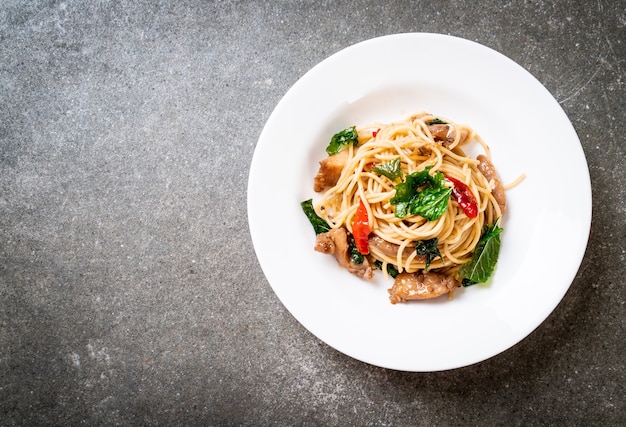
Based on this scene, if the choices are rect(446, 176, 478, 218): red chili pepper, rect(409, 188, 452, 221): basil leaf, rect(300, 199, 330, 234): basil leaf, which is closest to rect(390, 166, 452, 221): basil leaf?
rect(409, 188, 452, 221): basil leaf

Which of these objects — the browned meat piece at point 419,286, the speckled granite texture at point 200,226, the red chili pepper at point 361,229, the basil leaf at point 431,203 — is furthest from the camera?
the speckled granite texture at point 200,226

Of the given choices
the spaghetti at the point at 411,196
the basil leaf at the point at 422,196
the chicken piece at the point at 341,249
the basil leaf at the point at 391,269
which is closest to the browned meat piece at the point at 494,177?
the spaghetti at the point at 411,196

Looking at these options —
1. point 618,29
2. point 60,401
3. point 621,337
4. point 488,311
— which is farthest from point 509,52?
point 60,401

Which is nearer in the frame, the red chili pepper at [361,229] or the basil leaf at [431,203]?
the basil leaf at [431,203]

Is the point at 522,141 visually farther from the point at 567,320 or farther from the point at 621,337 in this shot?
the point at 621,337

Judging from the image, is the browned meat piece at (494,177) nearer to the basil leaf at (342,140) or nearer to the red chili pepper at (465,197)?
the red chili pepper at (465,197)

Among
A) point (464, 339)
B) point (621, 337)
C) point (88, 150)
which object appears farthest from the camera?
point (88, 150)
